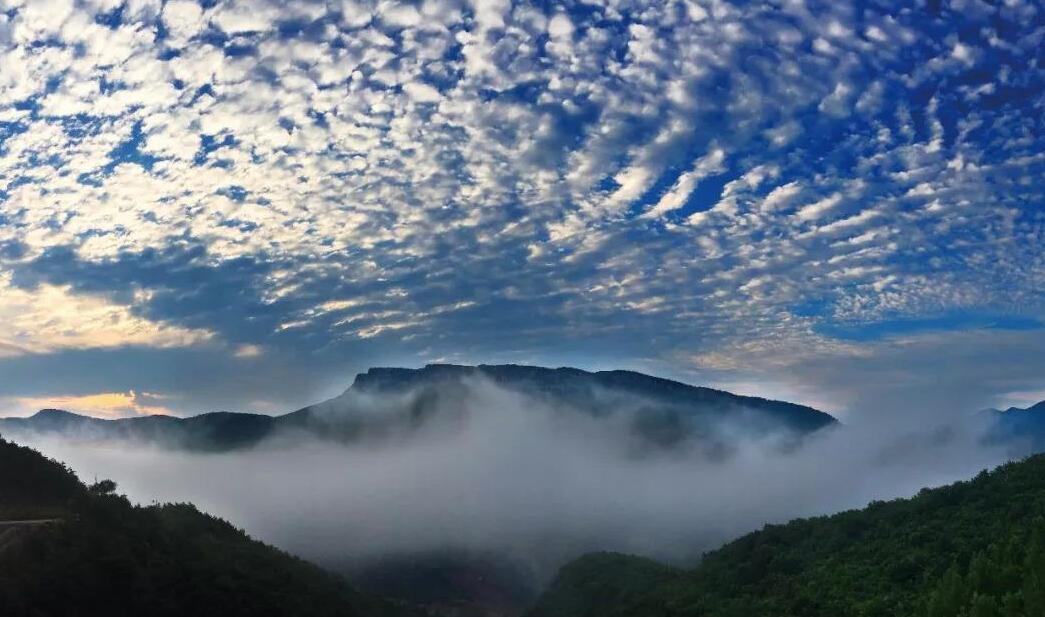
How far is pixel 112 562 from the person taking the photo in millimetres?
72312

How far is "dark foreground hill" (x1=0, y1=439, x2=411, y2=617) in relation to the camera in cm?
6353

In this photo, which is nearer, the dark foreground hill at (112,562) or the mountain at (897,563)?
the mountain at (897,563)

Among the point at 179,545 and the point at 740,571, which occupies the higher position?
the point at 179,545

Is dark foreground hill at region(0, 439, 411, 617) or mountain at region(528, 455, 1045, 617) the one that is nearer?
mountain at region(528, 455, 1045, 617)

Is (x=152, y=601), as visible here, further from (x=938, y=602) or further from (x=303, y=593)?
(x=938, y=602)

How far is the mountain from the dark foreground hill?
5283 centimetres

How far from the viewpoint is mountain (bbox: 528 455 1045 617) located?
Answer: 144 feet

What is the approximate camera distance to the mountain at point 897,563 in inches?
1734

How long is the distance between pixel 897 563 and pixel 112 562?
74.7 m

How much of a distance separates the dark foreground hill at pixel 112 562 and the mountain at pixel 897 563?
5283 centimetres

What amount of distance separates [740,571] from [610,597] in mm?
51744

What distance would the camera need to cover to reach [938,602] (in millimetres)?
45188

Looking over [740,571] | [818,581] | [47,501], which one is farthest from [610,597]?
[47,501]

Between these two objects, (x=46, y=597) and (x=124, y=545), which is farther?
(x=124, y=545)
